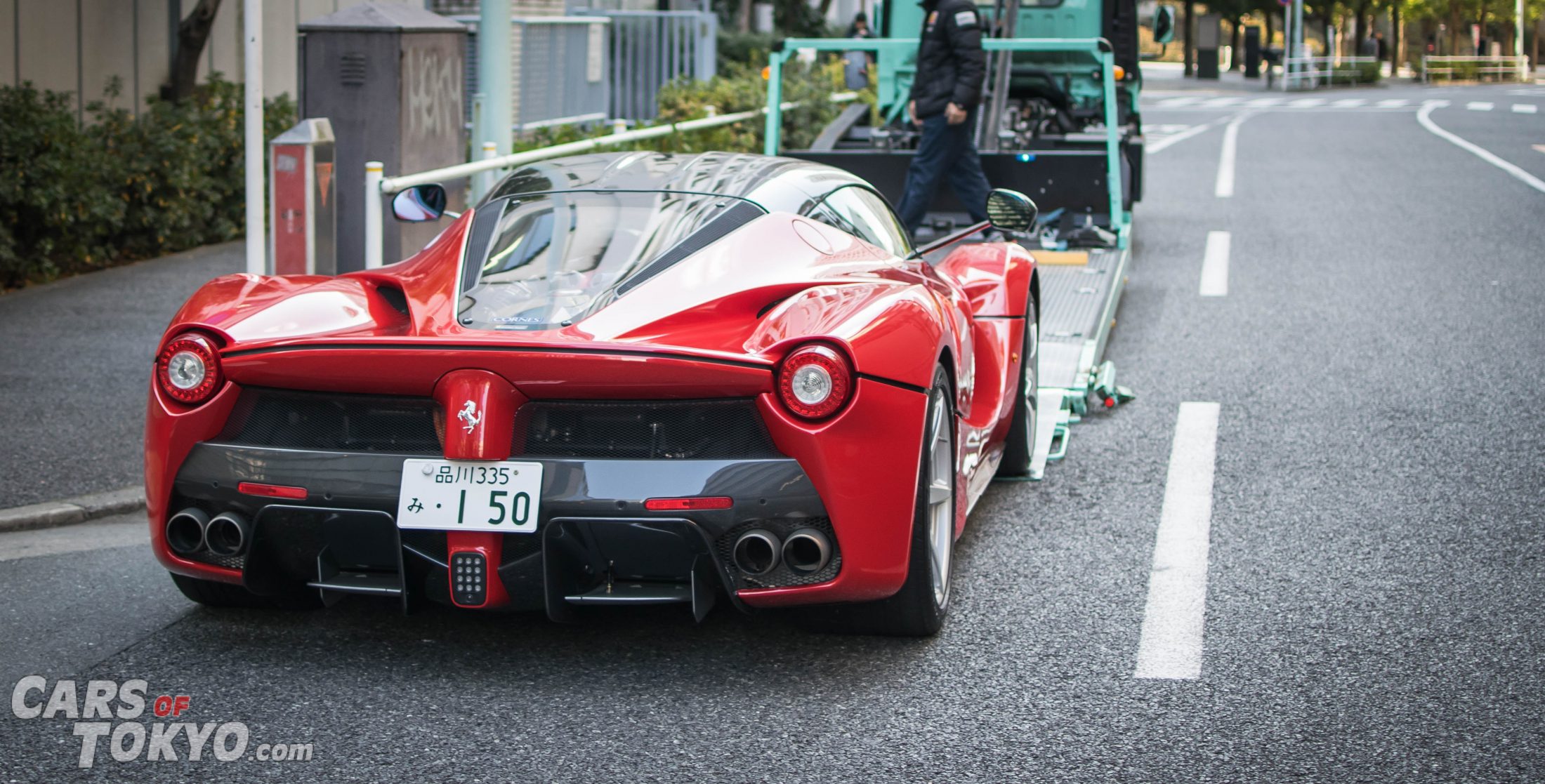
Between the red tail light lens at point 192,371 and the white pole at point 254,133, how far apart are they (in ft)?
9.69

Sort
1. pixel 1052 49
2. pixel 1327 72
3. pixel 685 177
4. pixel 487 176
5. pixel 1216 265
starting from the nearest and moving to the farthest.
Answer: pixel 685 177 < pixel 487 176 < pixel 1052 49 < pixel 1216 265 < pixel 1327 72

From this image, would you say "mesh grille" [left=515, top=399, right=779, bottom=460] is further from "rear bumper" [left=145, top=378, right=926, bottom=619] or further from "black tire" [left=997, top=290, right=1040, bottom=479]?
"black tire" [left=997, top=290, right=1040, bottom=479]

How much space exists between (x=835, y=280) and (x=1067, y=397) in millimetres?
3050

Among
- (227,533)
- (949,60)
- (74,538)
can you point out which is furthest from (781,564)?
(949,60)

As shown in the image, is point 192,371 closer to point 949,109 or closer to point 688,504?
point 688,504

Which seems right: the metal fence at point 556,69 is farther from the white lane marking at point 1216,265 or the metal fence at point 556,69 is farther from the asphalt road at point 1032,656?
the asphalt road at point 1032,656

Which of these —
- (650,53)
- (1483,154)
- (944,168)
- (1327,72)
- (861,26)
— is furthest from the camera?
(1327,72)

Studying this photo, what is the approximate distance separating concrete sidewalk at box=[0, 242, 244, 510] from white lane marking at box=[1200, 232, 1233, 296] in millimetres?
6309

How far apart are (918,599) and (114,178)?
309 inches

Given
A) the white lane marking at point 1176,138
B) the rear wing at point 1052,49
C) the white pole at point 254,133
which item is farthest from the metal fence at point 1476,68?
the white pole at point 254,133

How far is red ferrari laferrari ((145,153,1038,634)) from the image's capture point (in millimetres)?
3750

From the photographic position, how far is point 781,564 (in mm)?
3854

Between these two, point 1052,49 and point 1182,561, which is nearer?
point 1182,561

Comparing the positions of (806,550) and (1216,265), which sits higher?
(1216,265)
